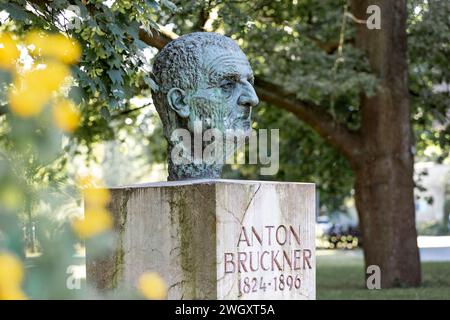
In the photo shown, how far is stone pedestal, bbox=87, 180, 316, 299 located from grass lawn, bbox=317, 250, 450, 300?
21.0 ft

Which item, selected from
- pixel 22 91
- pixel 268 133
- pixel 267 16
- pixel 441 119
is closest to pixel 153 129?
pixel 268 133

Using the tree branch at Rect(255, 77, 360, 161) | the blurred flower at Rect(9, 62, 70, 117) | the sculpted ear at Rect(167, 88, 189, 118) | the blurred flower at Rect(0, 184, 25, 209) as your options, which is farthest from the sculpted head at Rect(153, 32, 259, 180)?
the tree branch at Rect(255, 77, 360, 161)

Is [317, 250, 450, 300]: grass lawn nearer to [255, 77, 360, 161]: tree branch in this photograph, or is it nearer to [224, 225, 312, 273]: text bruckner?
[255, 77, 360, 161]: tree branch

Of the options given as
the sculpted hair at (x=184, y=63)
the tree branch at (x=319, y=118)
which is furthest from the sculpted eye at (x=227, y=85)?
the tree branch at (x=319, y=118)

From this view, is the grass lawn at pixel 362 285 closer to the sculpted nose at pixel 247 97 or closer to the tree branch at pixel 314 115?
the tree branch at pixel 314 115

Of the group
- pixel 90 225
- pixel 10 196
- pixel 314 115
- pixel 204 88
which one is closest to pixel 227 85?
pixel 204 88

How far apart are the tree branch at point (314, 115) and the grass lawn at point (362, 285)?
2395mm

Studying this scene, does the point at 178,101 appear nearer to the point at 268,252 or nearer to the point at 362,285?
the point at 268,252

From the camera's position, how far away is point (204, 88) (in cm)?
604

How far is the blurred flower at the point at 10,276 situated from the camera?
2002mm

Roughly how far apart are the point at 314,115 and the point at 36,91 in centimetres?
1227

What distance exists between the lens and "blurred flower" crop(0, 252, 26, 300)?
2002 millimetres

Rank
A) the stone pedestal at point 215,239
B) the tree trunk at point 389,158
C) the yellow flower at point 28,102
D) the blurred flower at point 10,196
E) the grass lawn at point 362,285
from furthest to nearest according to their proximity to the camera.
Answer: the tree trunk at point 389,158
the grass lawn at point 362,285
the stone pedestal at point 215,239
the yellow flower at point 28,102
the blurred flower at point 10,196

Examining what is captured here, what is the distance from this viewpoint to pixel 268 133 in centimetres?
1677
